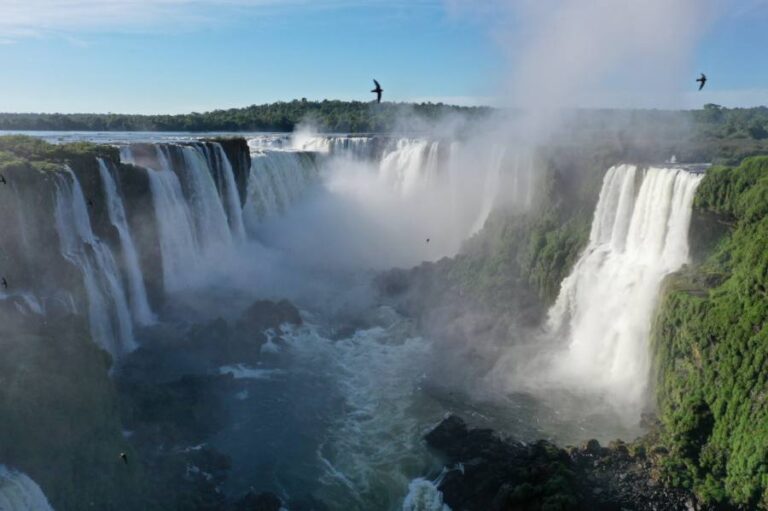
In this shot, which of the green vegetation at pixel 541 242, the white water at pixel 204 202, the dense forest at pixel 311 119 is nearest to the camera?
the green vegetation at pixel 541 242

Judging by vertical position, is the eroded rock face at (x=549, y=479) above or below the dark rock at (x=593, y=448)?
below

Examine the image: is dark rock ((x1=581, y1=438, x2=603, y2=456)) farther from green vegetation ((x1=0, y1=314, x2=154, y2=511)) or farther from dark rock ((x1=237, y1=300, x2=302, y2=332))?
dark rock ((x1=237, y1=300, x2=302, y2=332))

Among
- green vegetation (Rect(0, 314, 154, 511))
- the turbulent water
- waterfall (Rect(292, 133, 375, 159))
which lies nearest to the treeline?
waterfall (Rect(292, 133, 375, 159))

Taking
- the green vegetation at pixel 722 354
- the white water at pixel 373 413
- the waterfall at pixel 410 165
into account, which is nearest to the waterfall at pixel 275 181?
the waterfall at pixel 410 165

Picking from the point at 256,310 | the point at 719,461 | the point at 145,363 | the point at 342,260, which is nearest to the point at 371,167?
the point at 342,260

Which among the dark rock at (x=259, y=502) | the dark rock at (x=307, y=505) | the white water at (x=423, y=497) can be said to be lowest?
the dark rock at (x=307, y=505)

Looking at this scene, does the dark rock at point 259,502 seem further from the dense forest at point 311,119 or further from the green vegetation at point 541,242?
the dense forest at point 311,119

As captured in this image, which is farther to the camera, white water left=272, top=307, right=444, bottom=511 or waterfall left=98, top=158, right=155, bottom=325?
waterfall left=98, top=158, right=155, bottom=325
